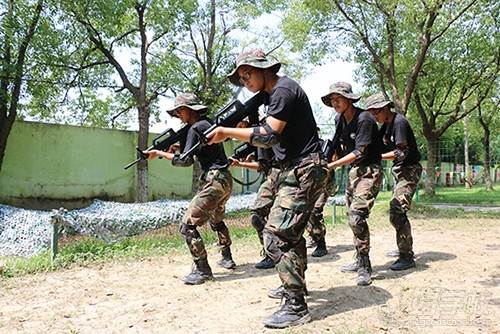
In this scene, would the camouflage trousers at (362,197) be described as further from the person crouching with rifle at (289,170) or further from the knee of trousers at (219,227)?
the knee of trousers at (219,227)

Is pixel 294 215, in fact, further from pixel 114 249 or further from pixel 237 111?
pixel 114 249

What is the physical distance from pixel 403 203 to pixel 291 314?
2.19m

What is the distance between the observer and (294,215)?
341 centimetres

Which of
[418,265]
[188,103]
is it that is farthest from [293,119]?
[418,265]

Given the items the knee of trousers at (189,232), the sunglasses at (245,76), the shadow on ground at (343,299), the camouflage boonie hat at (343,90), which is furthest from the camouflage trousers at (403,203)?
the sunglasses at (245,76)

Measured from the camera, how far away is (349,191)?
5027mm

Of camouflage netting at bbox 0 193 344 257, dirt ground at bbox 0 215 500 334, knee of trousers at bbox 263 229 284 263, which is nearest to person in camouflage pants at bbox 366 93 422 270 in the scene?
dirt ground at bbox 0 215 500 334

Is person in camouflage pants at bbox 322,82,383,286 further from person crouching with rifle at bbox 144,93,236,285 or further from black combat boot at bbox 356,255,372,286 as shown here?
person crouching with rifle at bbox 144,93,236,285

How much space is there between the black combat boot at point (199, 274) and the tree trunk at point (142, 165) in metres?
9.07

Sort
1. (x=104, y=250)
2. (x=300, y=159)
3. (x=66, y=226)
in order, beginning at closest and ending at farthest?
(x=300, y=159)
(x=66, y=226)
(x=104, y=250)

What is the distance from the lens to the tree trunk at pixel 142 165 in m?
13.6

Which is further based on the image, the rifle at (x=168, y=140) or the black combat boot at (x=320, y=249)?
the black combat boot at (x=320, y=249)

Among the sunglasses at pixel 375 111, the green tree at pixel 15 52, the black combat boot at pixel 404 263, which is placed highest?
the green tree at pixel 15 52

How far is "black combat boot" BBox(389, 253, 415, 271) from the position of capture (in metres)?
5.06
